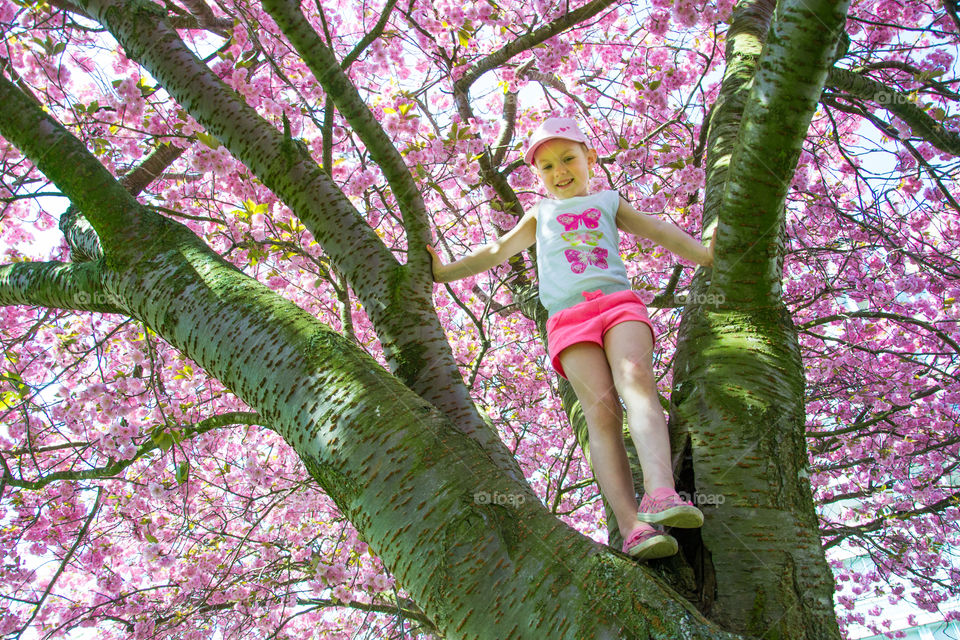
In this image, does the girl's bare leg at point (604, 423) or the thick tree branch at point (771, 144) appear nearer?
the thick tree branch at point (771, 144)

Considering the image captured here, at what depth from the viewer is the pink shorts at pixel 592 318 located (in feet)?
5.98

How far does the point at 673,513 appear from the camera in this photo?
1363 mm

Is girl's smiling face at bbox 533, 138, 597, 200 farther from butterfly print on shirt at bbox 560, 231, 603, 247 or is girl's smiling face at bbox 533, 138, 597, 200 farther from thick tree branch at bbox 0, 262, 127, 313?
thick tree branch at bbox 0, 262, 127, 313

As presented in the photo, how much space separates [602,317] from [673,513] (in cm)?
65

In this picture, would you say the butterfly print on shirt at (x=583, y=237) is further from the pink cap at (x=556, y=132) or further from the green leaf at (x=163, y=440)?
the green leaf at (x=163, y=440)

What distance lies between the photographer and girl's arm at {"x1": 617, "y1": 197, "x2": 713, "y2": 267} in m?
2.04

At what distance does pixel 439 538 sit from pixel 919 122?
3392mm

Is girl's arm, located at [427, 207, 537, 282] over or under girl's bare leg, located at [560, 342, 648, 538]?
over

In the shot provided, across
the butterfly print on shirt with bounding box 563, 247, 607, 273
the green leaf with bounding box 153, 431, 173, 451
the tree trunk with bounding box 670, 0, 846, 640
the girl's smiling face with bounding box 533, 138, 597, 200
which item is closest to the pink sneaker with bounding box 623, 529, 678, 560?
the tree trunk with bounding box 670, 0, 846, 640

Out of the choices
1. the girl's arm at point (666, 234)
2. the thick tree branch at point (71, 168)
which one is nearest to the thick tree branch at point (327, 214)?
the thick tree branch at point (71, 168)

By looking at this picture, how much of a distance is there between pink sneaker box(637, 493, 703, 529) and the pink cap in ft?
4.42

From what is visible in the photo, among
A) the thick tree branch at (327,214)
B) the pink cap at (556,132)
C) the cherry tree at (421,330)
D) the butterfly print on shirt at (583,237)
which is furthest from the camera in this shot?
the pink cap at (556,132)

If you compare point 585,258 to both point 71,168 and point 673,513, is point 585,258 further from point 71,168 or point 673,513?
point 71,168

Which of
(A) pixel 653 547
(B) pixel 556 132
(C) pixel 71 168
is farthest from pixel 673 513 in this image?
(C) pixel 71 168
